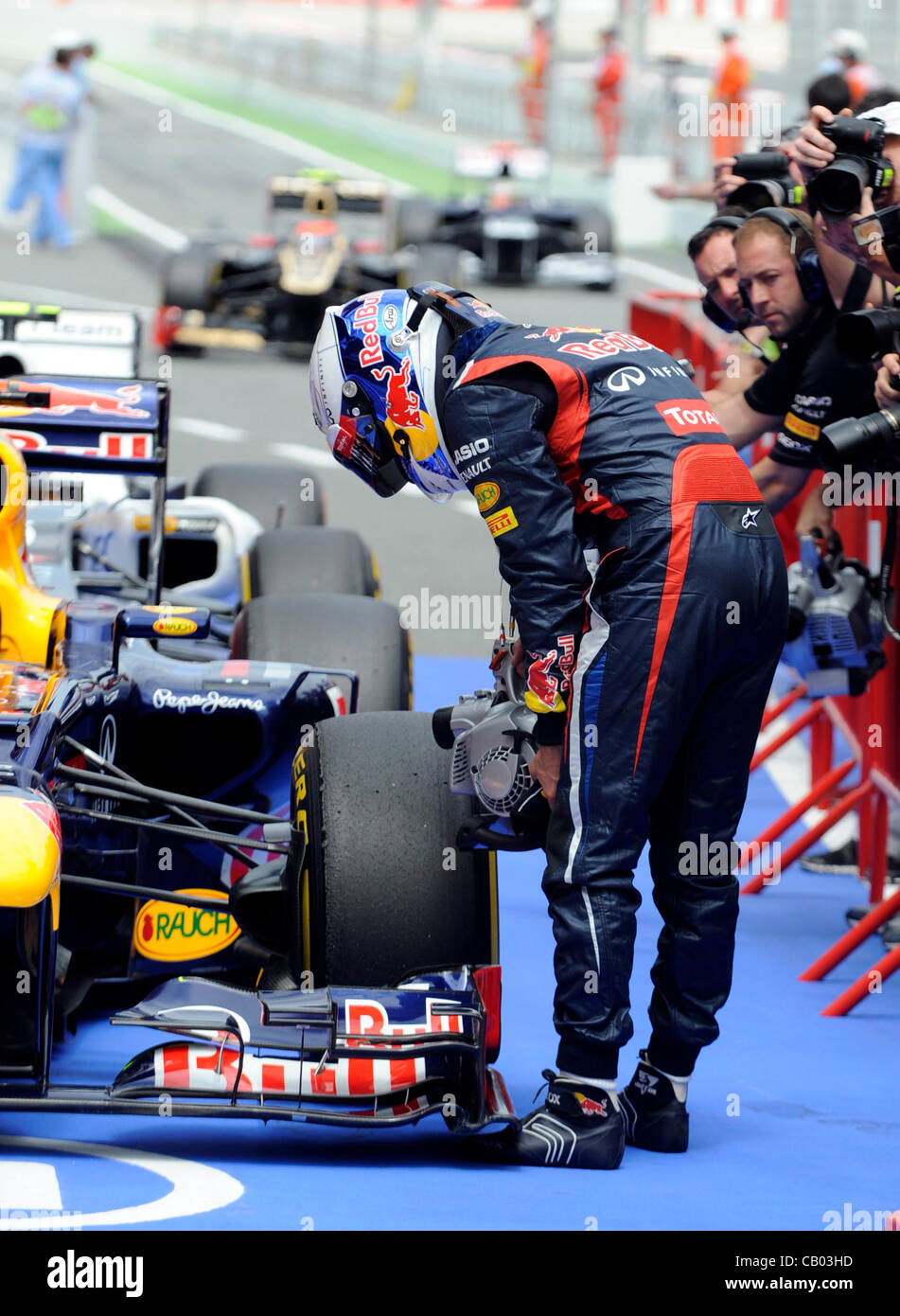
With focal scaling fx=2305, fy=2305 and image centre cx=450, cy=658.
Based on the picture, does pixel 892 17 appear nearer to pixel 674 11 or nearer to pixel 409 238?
pixel 674 11

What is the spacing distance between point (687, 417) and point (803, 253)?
1666mm

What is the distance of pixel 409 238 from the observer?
21.6 m

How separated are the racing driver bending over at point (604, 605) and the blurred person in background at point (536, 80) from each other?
90.2ft

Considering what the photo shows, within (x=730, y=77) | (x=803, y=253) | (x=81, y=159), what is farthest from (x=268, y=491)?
(x=730, y=77)

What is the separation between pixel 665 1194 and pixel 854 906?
2.81 m

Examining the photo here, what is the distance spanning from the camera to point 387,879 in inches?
189

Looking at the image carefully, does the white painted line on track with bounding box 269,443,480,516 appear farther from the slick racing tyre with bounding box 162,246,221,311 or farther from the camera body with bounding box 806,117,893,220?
the camera body with bounding box 806,117,893,220

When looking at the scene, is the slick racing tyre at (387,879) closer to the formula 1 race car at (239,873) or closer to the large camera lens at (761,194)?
the formula 1 race car at (239,873)

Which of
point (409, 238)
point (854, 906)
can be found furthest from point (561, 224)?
point (854, 906)

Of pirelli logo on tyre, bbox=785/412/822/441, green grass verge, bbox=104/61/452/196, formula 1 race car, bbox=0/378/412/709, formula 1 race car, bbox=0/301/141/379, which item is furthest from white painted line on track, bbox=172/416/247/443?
green grass verge, bbox=104/61/452/196

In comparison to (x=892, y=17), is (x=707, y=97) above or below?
below

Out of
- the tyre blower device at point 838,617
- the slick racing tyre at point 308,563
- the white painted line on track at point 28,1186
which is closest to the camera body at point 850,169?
the tyre blower device at point 838,617

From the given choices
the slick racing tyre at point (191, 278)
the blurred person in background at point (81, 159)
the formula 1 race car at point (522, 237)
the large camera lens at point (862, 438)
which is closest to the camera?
the large camera lens at point (862, 438)

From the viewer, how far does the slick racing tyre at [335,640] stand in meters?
6.42
